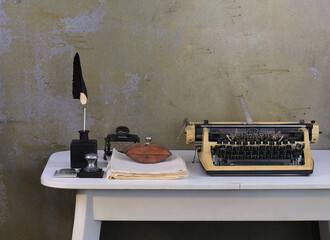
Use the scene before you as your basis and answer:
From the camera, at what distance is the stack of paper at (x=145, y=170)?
6.30 ft

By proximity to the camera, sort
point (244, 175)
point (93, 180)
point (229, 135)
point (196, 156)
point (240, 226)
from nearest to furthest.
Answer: point (93, 180)
point (244, 175)
point (229, 135)
point (196, 156)
point (240, 226)

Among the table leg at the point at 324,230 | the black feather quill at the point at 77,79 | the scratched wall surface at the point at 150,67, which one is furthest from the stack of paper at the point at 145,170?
the table leg at the point at 324,230

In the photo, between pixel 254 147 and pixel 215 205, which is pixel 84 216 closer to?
pixel 215 205

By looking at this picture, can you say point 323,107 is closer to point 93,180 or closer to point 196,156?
point 196,156

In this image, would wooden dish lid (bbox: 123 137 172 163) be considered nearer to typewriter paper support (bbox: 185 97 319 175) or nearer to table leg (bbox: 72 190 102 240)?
typewriter paper support (bbox: 185 97 319 175)

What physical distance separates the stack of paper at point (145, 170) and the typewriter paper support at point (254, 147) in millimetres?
141

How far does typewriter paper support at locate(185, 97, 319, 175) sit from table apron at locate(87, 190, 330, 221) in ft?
0.43

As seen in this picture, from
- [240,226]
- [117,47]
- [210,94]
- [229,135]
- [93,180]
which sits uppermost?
[117,47]

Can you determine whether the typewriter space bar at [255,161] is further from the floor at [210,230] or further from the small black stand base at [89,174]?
the floor at [210,230]

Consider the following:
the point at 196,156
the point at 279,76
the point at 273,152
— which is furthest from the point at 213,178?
the point at 279,76

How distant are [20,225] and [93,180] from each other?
111 cm

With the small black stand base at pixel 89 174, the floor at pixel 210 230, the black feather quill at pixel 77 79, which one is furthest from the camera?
the floor at pixel 210 230

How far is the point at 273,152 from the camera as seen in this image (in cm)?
209

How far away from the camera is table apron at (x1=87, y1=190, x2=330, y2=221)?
1911 millimetres
